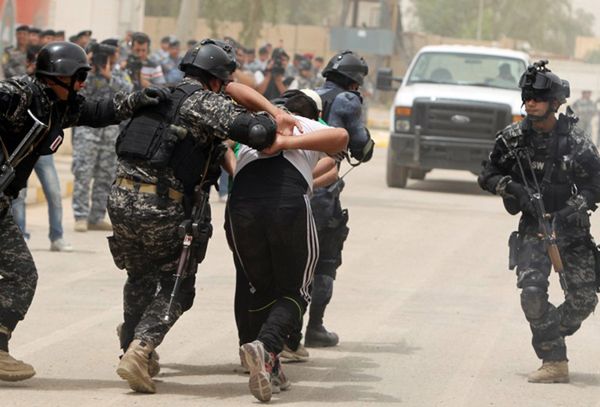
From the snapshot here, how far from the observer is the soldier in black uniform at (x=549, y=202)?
8789 mm

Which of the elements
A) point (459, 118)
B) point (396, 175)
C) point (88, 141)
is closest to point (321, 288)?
point (88, 141)

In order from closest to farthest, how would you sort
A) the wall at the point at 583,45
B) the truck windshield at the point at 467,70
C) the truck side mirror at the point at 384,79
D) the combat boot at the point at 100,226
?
the combat boot at the point at 100,226, the truck side mirror at the point at 384,79, the truck windshield at the point at 467,70, the wall at the point at 583,45

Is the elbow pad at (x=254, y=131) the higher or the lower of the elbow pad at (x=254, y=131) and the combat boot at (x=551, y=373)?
the higher

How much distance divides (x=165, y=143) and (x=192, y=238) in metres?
0.52

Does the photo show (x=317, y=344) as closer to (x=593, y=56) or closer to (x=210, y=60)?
(x=210, y=60)

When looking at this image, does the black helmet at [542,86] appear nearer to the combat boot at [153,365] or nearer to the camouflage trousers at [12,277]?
the combat boot at [153,365]

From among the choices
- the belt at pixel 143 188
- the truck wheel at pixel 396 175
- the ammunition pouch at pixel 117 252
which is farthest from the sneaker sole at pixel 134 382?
the truck wheel at pixel 396 175

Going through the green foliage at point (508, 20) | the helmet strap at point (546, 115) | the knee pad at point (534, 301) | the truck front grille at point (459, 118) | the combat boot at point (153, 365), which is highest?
the helmet strap at point (546, 115)

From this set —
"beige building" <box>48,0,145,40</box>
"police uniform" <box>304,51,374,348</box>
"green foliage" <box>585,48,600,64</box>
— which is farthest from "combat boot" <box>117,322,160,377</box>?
"green foliage" <box>585,48,600,64</box>

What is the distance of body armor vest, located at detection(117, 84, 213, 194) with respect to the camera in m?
7.96

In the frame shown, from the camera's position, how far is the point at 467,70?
23.2 metres

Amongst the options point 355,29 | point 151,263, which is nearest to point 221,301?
point 151,263

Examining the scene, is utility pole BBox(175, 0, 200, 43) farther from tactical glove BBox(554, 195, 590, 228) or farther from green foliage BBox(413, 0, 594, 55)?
green foliage BBox(413, 0, 594, 55)

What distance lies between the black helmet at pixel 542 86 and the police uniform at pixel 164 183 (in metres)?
1.80
